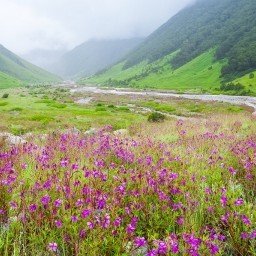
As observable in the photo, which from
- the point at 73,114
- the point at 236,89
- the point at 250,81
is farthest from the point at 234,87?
the point at 73,114

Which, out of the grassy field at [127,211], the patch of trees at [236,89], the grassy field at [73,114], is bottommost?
the patch of trees at [236,89]

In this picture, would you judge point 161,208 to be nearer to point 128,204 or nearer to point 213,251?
point 128,204

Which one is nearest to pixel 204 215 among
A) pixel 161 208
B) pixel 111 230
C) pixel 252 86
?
pixel 161 208

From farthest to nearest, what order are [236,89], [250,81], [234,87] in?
[250,81] < [234,87] < [236,89]

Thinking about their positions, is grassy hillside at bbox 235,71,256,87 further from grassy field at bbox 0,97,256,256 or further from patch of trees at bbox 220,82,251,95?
grassy field at bbox 0,97,256,256

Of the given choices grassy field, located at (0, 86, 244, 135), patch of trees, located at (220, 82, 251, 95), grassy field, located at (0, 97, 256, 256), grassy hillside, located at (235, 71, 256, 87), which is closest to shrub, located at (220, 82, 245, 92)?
patch of trees, located at (220, 82, 251, 95)

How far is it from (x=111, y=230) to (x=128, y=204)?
103 centimetres

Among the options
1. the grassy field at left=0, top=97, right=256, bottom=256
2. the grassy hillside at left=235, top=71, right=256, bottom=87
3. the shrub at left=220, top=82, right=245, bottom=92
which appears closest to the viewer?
the grassy field at left=0, top=97, right=256, bottom=256

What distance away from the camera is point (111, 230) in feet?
13.4

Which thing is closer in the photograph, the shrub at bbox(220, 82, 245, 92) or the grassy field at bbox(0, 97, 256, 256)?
the grassy field at bbox(0, 97, 256, 256)

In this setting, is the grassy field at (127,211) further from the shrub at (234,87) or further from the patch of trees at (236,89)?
the shrub at (234,87)

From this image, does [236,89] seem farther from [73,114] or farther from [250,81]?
[73,114]

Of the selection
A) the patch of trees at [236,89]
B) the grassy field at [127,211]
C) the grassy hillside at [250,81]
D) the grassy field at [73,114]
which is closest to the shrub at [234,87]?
the patch of trees at [236,89]

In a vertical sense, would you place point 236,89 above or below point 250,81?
below
